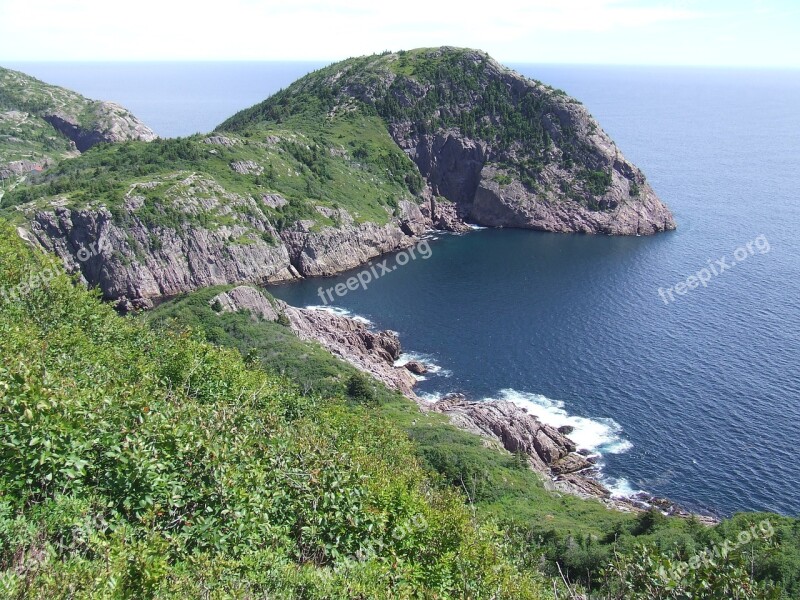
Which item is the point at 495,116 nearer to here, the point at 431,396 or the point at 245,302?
the point at 245,302

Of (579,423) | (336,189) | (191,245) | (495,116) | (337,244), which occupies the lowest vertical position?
(579,423)

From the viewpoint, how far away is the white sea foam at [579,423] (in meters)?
79.2

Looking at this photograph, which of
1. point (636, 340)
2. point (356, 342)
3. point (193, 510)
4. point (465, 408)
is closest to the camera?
point (193, 510)

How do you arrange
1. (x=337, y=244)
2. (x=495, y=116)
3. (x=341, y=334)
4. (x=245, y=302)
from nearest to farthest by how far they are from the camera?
(x=245, y=302)
(x=341, y=334)
(x=337, y=244)
(x=495, y=116)

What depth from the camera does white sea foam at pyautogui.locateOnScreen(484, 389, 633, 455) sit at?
260 ft

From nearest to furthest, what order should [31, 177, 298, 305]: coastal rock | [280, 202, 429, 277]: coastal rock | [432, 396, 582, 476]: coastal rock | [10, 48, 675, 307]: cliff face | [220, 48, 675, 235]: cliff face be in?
[432, 396, 582, 476]: coastal rock → [31, 177, 298, 305]: coastal rock → [10, 48, 675, 307]: cliff face → [280, 202, 429, 277]: coastal rock → [220, 48, 675, 235]: cliff face

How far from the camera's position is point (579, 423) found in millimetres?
84062

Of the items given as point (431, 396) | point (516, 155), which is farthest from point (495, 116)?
point (431, 396)

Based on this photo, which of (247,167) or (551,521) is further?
(247,167)

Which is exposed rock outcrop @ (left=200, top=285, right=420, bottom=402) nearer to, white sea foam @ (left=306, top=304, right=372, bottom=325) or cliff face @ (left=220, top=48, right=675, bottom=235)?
white sea foam @ (left=306, top=304, right=372, bottom=325)

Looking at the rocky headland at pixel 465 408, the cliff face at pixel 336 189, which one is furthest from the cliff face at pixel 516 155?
the rocky headland at pixel 465 408

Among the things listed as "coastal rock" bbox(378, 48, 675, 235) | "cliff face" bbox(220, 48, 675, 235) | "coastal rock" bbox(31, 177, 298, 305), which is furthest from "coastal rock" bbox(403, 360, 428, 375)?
"coastal rock" bbox(378, 48, 675, 235)

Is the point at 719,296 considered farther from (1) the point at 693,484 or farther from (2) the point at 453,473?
(2) the point at 453,473

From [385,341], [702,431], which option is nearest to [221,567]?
[702,431]
